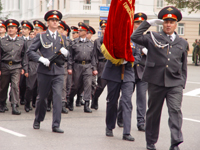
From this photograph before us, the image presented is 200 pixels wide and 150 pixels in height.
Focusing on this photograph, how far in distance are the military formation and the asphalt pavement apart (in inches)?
10.0

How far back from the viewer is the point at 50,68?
8.06 metres

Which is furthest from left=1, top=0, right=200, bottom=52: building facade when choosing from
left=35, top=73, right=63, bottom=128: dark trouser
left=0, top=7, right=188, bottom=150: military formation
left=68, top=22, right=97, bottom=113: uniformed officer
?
left=35, top=73, right=63, bottom=128: dark trouser

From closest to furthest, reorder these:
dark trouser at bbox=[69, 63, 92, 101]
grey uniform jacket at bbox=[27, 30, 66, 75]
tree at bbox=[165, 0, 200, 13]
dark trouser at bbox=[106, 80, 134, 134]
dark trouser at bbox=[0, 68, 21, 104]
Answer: dark trouser at bbox=[106, 80, 134, 134]
grey uniform jacket at bbox=[27, 30, 66, 75]
dark trouser at bbox=[0, 68, 21, 104]
dark trouser at bbox=[69, 63, 92, 101]
tree at bbox=[165, 0, 200, 13]

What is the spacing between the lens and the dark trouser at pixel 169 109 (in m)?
6.16

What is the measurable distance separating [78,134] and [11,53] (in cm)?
345

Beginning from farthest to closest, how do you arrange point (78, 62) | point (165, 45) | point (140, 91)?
point (78, 62)
point (140, 91)
point (165, 45)

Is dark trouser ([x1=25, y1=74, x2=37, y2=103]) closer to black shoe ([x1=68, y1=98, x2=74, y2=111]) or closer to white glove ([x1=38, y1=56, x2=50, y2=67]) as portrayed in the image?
black shoe ([x1=68, y1=98, x2=74, y2=111])

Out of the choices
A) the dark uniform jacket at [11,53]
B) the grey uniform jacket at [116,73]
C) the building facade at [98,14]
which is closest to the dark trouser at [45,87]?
the grey uniform jacket at [116,73]

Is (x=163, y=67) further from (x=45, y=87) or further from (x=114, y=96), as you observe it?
(x=45, y=87)

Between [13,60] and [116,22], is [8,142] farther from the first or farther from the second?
[13,60]

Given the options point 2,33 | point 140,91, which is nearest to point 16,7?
point 2,33

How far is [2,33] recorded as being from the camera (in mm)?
12023

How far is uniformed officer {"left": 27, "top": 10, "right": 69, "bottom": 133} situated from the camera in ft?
26.0

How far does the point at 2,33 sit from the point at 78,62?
262 centimetres
